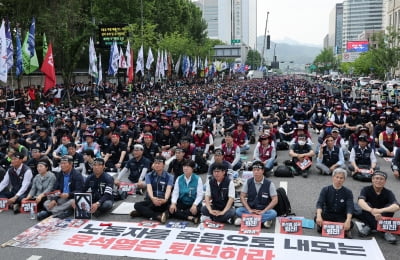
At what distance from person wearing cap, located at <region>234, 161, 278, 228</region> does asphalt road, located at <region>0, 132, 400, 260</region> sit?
246 mm

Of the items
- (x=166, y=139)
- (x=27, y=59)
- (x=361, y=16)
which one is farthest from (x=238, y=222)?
(x=361, y=16)

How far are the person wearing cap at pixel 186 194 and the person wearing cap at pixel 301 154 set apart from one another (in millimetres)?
4242

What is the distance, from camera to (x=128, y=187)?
989cm

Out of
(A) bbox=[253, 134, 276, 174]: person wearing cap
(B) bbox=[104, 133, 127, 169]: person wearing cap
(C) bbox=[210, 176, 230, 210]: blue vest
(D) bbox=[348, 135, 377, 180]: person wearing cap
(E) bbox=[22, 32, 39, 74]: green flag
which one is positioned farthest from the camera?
(E) bbox=[22, 32, 39, 74]: green flag

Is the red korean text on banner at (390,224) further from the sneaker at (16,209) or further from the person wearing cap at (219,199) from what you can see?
the sneaker at (16,209)

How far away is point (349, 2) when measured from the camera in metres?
178

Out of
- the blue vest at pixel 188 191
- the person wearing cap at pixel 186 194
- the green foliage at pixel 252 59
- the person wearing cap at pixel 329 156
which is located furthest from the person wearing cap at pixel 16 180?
the green foliage at pixel 252 59

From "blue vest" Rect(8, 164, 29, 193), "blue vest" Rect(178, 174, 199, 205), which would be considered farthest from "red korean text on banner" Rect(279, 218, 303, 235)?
"blue vest" Rect(8, 164, 29, 193)

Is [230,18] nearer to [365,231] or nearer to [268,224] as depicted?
[268,224]

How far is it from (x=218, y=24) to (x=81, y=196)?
17253cm

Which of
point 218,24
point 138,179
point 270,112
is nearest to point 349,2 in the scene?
point 218,24

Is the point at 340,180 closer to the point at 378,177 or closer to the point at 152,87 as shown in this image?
the point at 378,177

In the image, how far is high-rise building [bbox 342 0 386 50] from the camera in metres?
→ 174

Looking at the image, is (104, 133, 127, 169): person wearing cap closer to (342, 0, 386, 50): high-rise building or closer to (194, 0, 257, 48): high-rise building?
(194, 0, 257, 48): high-rise building
